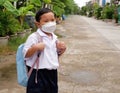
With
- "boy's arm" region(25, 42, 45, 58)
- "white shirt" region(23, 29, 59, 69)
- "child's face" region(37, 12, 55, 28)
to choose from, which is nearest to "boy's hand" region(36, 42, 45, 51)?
"boy's arm" region(25, 42, 45, 58)

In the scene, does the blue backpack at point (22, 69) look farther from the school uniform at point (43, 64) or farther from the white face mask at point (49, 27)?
the white face mask at point (49, 27)

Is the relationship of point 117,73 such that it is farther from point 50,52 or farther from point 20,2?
point 20,2

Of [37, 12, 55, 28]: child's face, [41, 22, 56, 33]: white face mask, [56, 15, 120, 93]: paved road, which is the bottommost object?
[56, 15, 120, 93]: paved road

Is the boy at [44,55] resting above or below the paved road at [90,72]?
above

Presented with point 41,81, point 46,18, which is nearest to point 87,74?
point 41,81

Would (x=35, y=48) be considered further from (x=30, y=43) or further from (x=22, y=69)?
(x=22, y=69)

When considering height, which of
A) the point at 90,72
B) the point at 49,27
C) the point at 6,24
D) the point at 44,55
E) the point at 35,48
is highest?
the point at 49,27

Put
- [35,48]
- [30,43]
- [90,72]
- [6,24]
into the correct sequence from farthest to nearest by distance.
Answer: [6,24] < [90,72] < [30,43] < [35,48]

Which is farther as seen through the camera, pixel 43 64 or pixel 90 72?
pixel 90 72

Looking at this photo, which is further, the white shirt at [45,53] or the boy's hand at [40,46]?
the white shirt at [45,53]

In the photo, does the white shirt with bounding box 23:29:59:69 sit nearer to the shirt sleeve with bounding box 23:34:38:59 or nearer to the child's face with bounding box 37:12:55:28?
the shirt sleeve with bounding box 23:34:38:59

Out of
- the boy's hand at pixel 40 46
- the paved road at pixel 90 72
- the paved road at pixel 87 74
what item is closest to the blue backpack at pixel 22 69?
the boy's hand at pixel 40 46

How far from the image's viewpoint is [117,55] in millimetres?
9742

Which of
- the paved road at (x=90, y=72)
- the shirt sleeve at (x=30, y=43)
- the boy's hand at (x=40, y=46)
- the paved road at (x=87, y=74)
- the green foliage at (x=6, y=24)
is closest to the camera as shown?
the boy's hand at (x=40, y=46)
